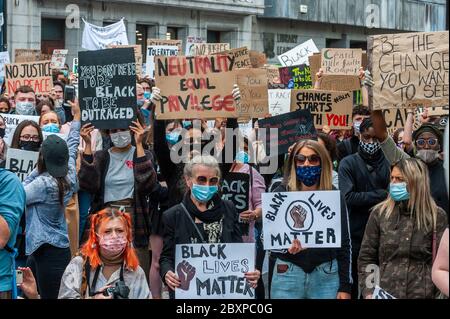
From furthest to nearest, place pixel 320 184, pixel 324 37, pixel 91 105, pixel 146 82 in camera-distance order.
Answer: pixel 324 37 → pixel 146 82 → pixel 91 105 → pixel 320 184

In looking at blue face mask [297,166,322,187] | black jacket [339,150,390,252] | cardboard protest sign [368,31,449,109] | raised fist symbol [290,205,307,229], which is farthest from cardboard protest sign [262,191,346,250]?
black jacket [339,150,390,252]

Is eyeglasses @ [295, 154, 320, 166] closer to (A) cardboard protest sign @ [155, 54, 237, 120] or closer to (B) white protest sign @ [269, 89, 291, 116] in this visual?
(A) cardboard protest sign @ [155, 54, 237, 120]

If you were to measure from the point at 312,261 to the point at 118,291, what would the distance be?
4.55 feet

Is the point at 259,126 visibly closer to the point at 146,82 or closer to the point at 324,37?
the point at 146,82

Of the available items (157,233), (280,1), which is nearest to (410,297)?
(157,233)

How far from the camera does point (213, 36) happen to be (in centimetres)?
3947

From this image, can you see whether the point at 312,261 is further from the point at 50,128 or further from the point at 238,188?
the point at 50,128

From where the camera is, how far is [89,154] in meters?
10.4

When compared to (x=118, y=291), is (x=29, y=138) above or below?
above

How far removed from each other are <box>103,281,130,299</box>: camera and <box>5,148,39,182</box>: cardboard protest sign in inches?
142

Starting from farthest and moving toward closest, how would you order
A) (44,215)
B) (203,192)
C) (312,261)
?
(44,215)
(203,192)
(312,261)

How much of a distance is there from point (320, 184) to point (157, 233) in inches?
103

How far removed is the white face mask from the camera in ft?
34.4

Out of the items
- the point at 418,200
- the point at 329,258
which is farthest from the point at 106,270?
the point at 418,200
